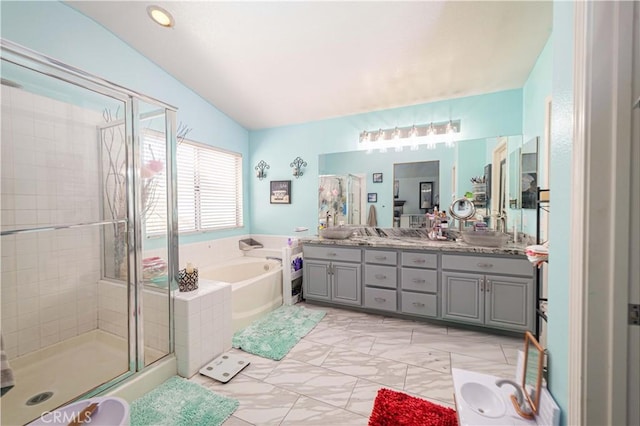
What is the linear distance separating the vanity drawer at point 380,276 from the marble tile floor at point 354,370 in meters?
0.42

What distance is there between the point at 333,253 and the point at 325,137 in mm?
1675

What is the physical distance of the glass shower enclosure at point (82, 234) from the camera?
174 centimetres

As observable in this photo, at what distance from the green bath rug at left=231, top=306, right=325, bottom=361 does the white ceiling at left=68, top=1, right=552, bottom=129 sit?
8.48 feet

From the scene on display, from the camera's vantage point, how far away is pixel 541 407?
0.88 metres

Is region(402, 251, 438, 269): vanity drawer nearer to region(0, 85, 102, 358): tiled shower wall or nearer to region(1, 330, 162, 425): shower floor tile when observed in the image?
region(1, 330, 162, 425): shower floor tile

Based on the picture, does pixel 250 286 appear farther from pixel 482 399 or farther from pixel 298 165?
pixel 482 399

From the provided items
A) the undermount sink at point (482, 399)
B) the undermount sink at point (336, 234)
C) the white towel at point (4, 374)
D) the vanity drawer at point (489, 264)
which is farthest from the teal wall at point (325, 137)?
the white towel at point (4, 374)

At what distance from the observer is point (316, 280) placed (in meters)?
3.05

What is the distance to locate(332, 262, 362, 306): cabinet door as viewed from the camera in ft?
9.31

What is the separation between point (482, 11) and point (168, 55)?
9.07ft

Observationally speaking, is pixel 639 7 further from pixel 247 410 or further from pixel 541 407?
pixel 247 410

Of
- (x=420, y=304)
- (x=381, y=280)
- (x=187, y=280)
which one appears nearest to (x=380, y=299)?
(x=381, y=280)

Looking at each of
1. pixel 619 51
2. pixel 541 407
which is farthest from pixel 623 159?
pixel 541 407

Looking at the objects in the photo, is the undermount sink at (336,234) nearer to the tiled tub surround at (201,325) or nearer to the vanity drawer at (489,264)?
the vanity drawer at (489,264)
